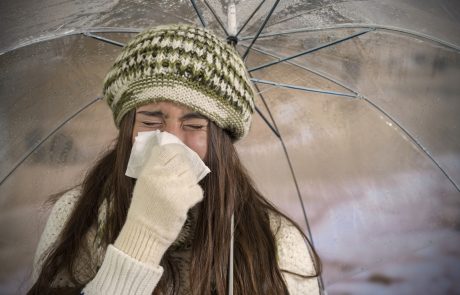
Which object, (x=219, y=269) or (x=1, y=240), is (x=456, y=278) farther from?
(x=1, y=240)

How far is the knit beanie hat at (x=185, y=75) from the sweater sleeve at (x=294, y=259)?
0.48 m

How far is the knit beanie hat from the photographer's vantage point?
→ 156 cm

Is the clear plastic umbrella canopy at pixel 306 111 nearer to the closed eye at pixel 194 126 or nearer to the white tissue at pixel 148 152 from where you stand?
the closed eye at pixel 194 126

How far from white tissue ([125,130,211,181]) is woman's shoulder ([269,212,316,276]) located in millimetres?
520

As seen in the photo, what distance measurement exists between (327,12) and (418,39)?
431mm

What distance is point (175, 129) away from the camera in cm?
157

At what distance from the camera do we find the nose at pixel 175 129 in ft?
5.12

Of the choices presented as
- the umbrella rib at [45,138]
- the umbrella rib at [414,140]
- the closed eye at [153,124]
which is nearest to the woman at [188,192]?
the closed eye at [153,124]

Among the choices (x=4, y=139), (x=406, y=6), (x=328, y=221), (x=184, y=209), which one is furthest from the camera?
(x=328, y=221)

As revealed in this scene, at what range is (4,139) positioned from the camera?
226 cm

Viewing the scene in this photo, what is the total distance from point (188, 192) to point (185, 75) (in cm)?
43

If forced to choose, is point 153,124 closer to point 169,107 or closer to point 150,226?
point 169,107

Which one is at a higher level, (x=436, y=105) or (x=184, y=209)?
(x=436, y=105)

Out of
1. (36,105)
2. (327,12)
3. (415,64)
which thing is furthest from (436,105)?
(36,105)
